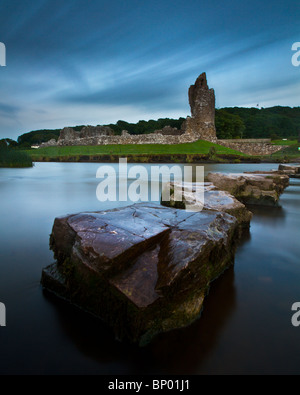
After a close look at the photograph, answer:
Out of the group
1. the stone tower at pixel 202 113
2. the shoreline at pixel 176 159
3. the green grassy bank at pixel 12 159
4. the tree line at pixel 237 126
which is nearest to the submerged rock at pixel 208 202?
the green grassy bank at pixel 12 159

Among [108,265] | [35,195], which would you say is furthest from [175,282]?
[35,195]

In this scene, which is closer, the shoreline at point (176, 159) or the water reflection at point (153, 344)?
the water reflection at point (153, 344)

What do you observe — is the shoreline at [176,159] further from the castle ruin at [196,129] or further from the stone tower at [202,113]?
the stone tower at [202,113]

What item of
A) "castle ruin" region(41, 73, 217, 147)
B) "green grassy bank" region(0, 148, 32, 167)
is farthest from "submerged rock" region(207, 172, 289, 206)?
"castle ruin" region(41, 73, 217, 147)

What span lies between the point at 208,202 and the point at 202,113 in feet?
130

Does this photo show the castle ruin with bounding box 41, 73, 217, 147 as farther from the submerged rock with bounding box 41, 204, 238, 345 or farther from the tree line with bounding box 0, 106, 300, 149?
the submerged rock with bounding box 41, 204, 238, 345

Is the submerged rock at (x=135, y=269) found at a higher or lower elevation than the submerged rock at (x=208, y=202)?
lower

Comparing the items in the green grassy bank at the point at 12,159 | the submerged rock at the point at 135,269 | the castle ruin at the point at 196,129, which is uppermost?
the castle ruin at the point at 196,129

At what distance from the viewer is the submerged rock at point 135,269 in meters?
1.95

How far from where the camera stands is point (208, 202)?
180 inches

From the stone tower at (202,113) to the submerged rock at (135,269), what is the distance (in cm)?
3934

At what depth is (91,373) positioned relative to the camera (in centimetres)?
176
